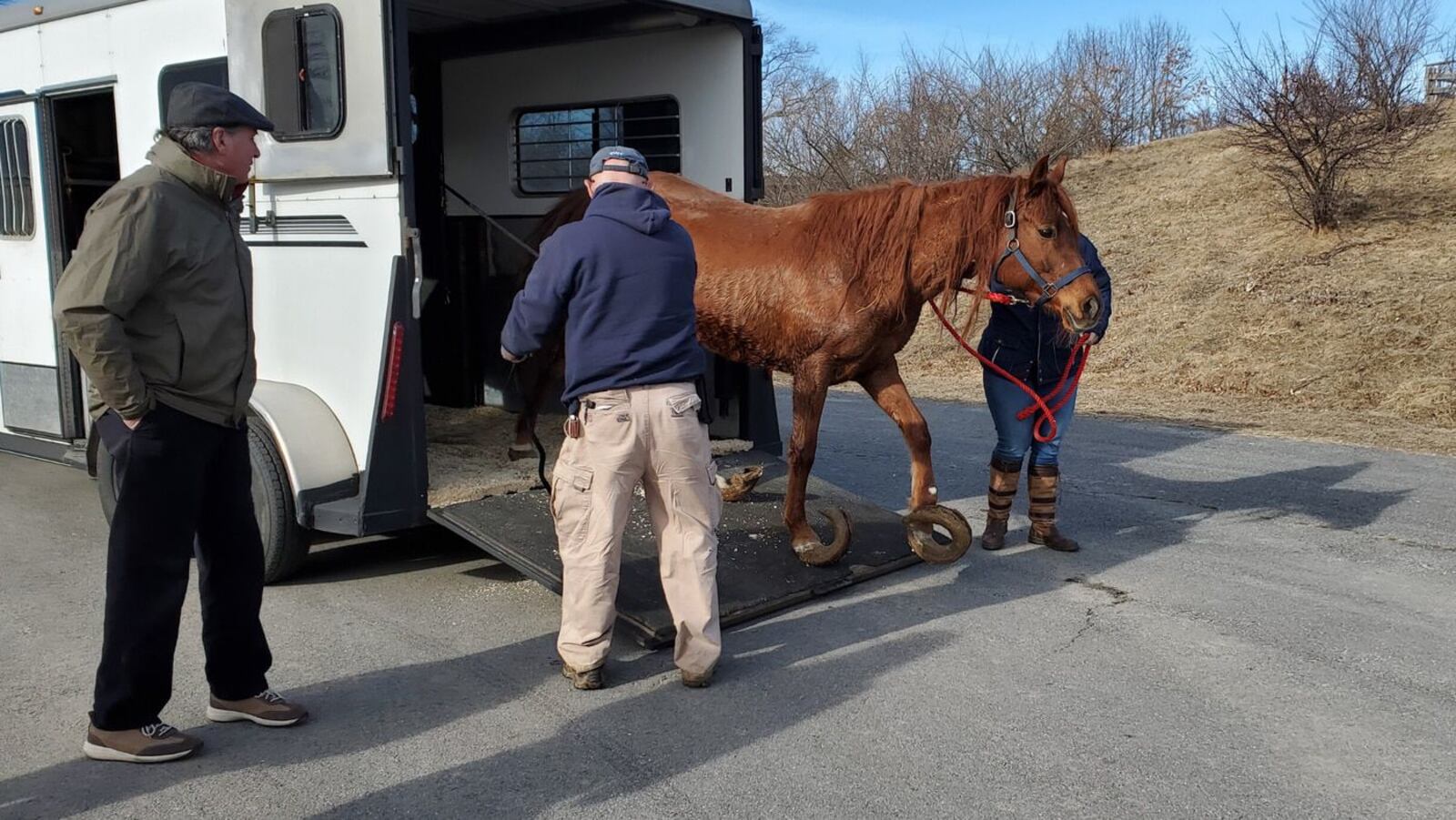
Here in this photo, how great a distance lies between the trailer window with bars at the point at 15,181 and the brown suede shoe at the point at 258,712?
4.22 m

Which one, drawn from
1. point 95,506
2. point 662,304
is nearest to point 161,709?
point 662,304

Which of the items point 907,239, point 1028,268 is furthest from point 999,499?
point 907,239

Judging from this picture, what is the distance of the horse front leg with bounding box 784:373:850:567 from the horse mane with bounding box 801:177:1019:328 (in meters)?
0.46

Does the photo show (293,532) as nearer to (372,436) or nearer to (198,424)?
(372,436)

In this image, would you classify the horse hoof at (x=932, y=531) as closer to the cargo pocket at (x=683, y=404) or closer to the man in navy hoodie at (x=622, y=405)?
the man in navy hoodie at (x=622, y=405)

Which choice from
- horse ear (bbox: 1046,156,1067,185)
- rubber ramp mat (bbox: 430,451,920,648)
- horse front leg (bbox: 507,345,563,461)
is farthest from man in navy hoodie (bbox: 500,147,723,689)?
horse front leg (bbox: 507,345,563,461)

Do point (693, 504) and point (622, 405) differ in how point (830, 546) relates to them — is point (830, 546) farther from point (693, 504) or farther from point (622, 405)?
point (622, 405)

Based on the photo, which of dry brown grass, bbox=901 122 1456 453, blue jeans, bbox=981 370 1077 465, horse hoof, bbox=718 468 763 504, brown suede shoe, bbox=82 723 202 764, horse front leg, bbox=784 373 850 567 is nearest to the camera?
brown suede shoe, bbox=82 723 202 764

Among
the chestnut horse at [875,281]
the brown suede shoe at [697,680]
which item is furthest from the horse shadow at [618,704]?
the chestnut horse at [875,281]

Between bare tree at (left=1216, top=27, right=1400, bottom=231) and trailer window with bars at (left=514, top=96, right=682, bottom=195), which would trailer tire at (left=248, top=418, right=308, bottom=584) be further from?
bare tree at (left=1216, top=27, right=1400, bottom=231)

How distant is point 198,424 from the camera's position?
138 inches

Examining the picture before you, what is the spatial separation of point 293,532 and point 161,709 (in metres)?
1.52

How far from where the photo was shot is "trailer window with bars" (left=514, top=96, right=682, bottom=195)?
6.74m

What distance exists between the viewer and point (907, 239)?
17.4 ft
